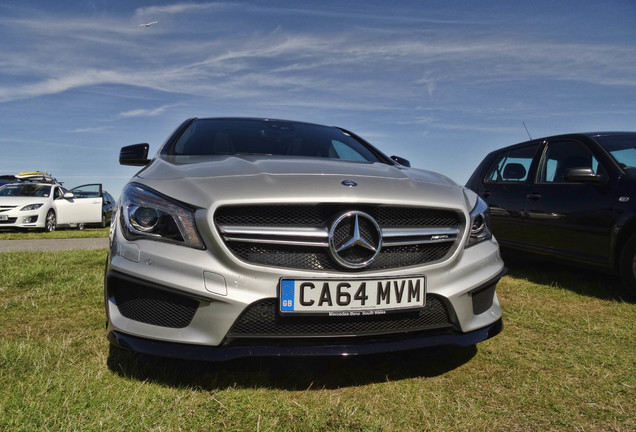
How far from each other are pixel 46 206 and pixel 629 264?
12480 mm

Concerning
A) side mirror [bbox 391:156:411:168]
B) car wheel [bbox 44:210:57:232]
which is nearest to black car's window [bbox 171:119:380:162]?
side mirror [bbox 391:156:411:168]

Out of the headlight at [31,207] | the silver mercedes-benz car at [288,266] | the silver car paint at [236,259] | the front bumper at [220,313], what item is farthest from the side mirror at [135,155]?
the headlight at [31,207]

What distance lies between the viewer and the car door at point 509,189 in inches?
209

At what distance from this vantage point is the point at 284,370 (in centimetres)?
243

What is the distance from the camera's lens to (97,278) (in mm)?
4707

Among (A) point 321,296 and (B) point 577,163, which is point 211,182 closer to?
(A) point 321,296

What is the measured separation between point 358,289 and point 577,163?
368 cm

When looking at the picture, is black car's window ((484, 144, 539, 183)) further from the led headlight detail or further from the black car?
the led headlight detail

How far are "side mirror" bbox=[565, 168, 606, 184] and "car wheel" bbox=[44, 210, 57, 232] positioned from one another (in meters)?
12.1

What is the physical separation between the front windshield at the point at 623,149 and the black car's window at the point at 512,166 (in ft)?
2.57

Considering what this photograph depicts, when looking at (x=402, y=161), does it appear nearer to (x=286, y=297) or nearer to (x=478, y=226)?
(x=478, y=226)

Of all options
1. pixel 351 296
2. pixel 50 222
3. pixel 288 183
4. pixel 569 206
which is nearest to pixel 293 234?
pixel 288 183

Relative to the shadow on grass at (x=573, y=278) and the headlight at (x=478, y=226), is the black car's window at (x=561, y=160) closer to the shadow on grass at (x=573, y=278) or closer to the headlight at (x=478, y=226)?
the shadow on grass at (x=573, y=278)

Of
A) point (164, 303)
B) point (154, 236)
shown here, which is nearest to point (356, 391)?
point (164, 303)
